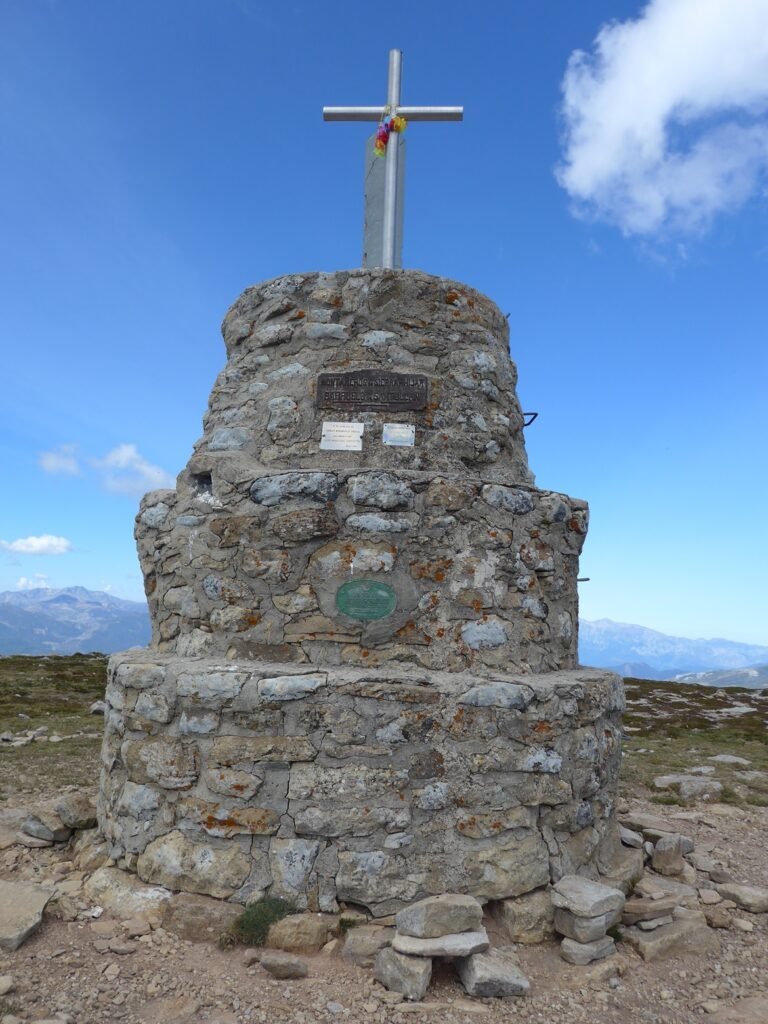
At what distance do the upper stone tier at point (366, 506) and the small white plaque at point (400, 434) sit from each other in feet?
0.09

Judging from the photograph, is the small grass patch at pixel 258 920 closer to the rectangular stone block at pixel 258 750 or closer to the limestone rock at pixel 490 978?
the rectangular stone block at pixel 258 750

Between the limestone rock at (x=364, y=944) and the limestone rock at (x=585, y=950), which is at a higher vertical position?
the limestone rock at (x=364, y=944)

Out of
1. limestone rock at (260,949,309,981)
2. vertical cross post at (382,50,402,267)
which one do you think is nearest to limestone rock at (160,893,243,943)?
limestone rock at (260,949,309,981)

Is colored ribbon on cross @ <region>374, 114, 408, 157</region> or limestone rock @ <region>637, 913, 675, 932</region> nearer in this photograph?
limestone rock @ <region>637, 913, 675, 932</region>

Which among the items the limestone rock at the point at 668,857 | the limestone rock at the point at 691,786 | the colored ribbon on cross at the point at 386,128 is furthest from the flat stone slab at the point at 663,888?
the colored ribbon on cross at the point at 386,128

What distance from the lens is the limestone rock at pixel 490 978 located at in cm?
421

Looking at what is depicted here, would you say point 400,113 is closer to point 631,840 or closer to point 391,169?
point 391,169

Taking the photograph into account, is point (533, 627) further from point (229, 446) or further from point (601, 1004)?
point (229, 446)

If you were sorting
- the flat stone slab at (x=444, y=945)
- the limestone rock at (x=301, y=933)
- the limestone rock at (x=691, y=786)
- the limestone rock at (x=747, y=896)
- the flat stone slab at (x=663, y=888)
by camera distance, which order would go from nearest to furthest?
the flat stone slab at (x=444, y=945) < the limestone rock at (x=301, y=933) < the flat stone slab at (x=663, y=888) < the limestone rock at (x=747, y=896) < the limestone rock at (x=691, y=786)

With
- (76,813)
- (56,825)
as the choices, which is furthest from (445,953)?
(56,825)

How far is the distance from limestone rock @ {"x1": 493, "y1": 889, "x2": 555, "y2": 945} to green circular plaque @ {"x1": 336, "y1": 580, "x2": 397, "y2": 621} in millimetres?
2316

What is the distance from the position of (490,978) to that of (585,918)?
3.12 feet

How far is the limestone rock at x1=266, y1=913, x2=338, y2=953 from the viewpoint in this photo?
461cm

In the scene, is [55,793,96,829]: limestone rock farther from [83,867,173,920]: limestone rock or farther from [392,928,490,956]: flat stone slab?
[392,928,490,956]: flat stone slab
